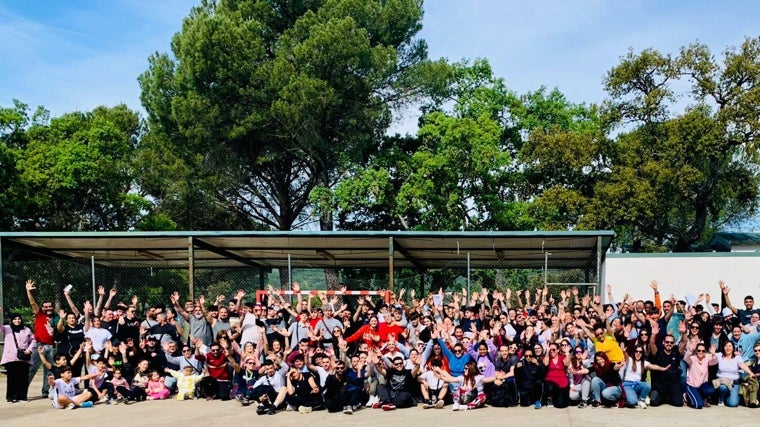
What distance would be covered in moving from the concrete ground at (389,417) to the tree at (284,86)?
19.6 m

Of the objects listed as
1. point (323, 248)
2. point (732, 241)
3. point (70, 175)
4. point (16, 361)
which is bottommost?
point (16, 361)

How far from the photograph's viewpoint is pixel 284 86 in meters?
30.7

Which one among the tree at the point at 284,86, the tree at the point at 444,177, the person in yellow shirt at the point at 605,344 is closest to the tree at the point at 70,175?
the tree at the point at 284,86

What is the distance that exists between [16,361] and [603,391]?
972cm

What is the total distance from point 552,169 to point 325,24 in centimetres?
1110

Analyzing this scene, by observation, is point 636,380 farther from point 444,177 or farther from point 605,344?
point 444,177

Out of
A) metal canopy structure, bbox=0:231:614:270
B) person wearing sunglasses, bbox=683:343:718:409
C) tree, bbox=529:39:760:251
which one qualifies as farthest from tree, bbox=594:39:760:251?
person wearing sunglasses, bbox=683:343:718:409

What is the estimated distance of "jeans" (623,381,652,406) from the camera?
11.9 metres

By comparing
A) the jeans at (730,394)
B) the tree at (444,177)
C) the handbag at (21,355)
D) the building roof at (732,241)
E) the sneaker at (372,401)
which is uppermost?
the tree at (444,177)

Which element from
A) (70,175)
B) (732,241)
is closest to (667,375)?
(732,241)

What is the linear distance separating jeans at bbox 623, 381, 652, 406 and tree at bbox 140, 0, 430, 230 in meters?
20.4

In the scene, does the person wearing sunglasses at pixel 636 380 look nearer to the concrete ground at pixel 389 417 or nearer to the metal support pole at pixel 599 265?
the concrete ground at pixel 389 417

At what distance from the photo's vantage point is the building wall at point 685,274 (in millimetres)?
22203

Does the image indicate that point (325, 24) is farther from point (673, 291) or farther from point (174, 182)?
point (673, 291)
